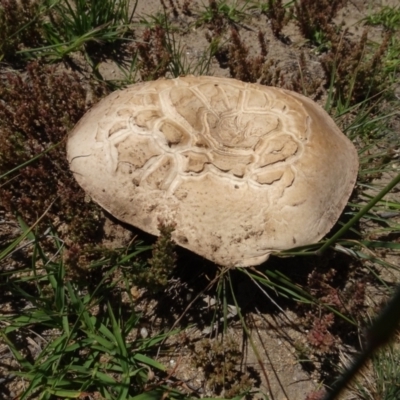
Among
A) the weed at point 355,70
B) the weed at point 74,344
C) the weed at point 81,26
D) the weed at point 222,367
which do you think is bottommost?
the weed at point 222,367

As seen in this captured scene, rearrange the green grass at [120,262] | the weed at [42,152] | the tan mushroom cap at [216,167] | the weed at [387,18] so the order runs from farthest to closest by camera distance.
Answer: the weed at [387,18] < the weed at [42,152] < the green grass at [120,262] < the tan mushroom cap at [216,167]

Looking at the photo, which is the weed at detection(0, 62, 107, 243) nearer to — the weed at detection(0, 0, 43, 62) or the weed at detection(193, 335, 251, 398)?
the weed at detection(0, 0, 43, 62)

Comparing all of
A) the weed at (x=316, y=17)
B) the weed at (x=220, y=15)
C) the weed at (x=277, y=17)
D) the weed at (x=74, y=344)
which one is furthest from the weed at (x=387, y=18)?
the weed at (x=74, y=344)

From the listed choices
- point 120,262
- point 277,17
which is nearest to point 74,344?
point 120,262

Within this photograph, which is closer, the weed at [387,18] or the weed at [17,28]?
the weed at [17,28]

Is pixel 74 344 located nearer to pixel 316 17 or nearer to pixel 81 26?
pixel 81 26

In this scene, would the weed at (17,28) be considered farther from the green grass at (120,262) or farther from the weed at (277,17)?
the weed at (277,17)

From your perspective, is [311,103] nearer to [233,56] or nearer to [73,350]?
[233,56]

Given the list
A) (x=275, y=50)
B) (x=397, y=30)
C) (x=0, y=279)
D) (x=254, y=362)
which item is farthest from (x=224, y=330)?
(x=397, y=30)

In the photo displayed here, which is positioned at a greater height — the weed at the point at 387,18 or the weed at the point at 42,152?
the weed at the point at 42,152
